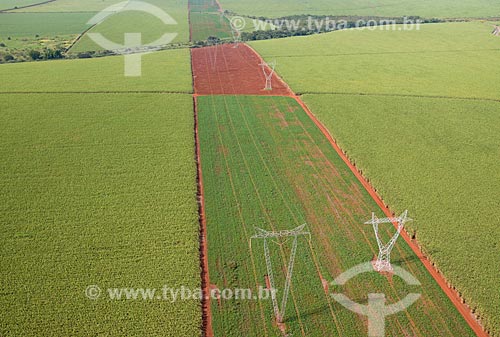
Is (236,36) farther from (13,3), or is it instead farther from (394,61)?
(13,3)

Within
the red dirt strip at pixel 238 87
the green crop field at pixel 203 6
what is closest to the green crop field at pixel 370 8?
the green crop field at pixel 203 6

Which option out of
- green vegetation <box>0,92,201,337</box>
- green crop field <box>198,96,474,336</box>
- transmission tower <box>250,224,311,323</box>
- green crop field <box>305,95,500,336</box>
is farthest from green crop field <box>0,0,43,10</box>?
transmission tower <box>250,224,311,323</box>

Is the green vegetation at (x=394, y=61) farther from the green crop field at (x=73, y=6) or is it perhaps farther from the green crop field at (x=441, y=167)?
the green crop field at (x=73, y=6)

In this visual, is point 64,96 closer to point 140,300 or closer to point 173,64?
point 173,64

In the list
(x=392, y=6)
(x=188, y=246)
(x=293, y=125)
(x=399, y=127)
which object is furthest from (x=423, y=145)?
(x=392, y=6)

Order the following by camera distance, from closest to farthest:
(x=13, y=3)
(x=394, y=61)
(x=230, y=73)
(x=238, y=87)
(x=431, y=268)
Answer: (x=431, y=268) < (x=238, y=87) < (x=230, y=73) < (x=394, y=61) < (x=13, y=3)

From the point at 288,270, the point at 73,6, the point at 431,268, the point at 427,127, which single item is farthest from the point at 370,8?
the point at 288,270
